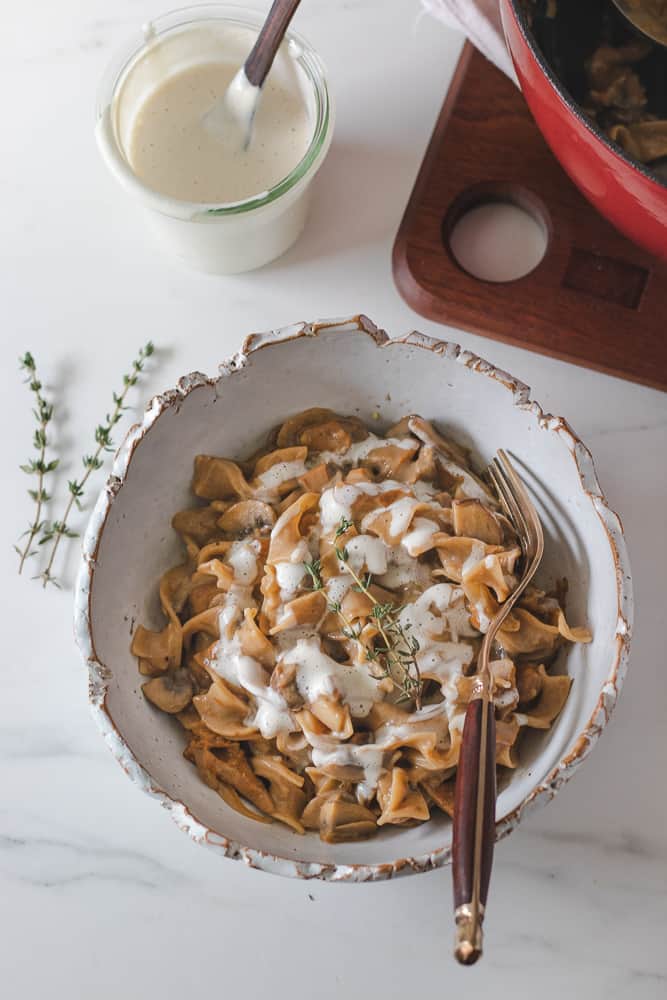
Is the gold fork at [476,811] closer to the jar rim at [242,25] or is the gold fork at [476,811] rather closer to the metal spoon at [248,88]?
the jar rim at [242,25]

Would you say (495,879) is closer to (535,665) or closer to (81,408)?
(535,665)

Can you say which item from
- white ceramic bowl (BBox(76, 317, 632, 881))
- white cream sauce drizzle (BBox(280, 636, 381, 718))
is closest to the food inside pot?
white ceramic bowl (BBox(76, 317, 632, 881))

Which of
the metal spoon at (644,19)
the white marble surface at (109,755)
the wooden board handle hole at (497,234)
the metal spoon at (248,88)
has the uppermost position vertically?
the metal spoon at (644,19)

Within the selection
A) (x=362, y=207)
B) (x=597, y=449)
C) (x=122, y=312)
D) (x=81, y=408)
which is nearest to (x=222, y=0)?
(x=362, y=207)

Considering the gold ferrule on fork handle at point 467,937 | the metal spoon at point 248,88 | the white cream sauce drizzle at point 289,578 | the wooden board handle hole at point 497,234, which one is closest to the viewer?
the gold ferrule on fork handle at point 467,937

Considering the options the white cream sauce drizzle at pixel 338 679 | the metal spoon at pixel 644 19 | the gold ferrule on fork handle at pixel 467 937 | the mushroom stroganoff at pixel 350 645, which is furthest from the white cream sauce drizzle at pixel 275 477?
the metal spoon at pixel 644 19

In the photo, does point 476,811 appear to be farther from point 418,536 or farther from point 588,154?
point 588,154

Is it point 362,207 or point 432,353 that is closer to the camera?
point 432,353

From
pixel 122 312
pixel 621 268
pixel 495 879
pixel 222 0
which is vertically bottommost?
pixel 495 879
